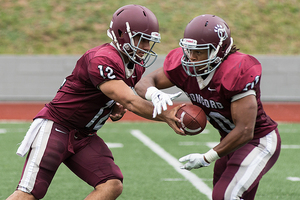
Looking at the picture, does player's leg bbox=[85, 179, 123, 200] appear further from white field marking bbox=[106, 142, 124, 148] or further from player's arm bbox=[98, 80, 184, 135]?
white field marking bbox=[106, 142, 124, 148]

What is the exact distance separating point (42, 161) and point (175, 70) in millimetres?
1127

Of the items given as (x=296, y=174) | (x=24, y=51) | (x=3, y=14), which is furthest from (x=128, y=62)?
(x=3, y=14)

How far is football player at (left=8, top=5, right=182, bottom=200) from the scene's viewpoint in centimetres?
309

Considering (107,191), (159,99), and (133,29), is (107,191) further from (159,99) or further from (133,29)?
(133,29)

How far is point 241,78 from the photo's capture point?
2955 millimetres

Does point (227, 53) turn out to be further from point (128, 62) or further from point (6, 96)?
point (6, 96)

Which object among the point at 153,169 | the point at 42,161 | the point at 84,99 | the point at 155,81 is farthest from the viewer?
the point at 153,169

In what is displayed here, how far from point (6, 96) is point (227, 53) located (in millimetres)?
8577

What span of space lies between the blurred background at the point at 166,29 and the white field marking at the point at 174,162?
3667 millimetres

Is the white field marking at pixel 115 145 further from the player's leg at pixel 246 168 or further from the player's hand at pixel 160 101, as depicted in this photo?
the player's hand at pixel 160 101

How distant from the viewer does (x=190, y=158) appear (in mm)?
3021

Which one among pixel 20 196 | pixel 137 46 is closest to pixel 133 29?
pixel 137 46

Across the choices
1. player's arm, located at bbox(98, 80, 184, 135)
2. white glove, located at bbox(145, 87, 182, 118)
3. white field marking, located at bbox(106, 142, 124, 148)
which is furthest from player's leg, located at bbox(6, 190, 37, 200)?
white field marking, located at bbox(106, 142, 124, 148)

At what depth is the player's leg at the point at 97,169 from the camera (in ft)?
10.6
